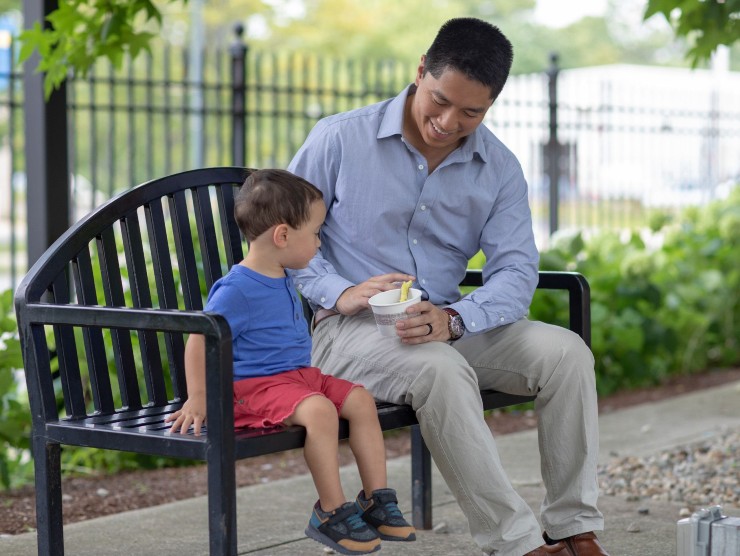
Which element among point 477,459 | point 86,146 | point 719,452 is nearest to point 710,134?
point 719,452

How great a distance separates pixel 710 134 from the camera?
1216cm

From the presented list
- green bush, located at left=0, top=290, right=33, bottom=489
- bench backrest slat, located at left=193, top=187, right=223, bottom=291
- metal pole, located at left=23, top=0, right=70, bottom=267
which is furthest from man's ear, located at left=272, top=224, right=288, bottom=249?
metal pole, located at left=23, top=0, right=70, bottom=267

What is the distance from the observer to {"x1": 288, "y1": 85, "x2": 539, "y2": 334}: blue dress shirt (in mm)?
3148

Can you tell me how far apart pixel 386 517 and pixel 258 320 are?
0.54 metres

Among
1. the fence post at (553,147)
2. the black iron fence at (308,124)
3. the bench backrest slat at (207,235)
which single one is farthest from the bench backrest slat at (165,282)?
the fence post at (553,147)

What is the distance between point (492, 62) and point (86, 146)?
24192 mm

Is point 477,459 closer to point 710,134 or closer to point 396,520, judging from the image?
point 396,520

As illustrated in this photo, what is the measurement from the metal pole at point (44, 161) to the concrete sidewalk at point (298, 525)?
1.40 m

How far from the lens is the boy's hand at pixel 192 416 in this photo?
2.50 metres

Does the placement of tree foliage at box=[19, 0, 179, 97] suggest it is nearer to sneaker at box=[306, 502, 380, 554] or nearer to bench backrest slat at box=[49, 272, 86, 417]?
bench backrest slat at box=[49, 272, 86, 417]

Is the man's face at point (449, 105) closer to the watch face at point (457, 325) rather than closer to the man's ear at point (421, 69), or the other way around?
the man's ear at point (421, 69)

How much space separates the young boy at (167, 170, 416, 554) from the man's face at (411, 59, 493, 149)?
459 millimetres

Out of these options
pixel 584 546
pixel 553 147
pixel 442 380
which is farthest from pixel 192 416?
pixel 553 147

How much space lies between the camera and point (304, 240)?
2.71 m
